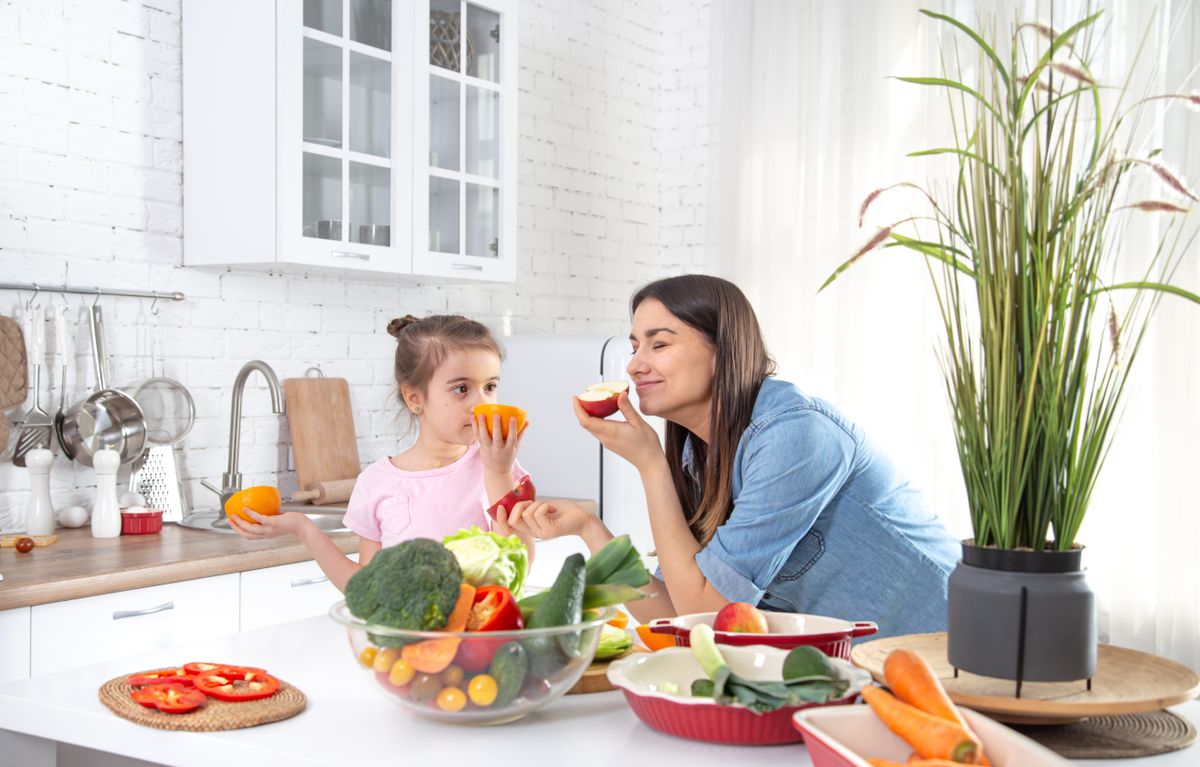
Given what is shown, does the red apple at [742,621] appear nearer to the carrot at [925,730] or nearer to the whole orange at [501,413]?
the carrot at [925,730]

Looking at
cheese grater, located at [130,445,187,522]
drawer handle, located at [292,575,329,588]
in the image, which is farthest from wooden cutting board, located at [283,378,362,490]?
drawer handle, located at [292,575,329,588]

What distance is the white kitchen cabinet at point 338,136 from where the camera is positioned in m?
3.06

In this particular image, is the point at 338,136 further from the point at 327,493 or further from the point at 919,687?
the point at 919,687

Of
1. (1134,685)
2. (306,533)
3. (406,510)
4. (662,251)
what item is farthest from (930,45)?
(1134,685)

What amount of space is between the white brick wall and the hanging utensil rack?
0.02m

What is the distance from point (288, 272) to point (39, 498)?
A: 105 cm

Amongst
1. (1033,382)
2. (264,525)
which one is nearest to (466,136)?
(264,525)

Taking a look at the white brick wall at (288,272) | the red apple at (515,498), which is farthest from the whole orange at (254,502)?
the white brick wall at (288,272)

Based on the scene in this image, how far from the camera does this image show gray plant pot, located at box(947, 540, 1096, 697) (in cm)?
111

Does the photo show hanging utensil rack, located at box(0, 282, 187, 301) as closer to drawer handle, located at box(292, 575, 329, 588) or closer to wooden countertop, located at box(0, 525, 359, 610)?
wooden countertop, located at box(0, 525, 359, 610)

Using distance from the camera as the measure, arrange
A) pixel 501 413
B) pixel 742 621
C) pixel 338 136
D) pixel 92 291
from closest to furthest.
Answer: pixel 742 621
pixel 501 413
pixel 92 291
pixel 338 136

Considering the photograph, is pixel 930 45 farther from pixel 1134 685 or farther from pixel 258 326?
pixel 1134 685

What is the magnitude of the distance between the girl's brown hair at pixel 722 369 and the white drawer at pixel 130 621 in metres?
1.16

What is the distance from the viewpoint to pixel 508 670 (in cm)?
118
